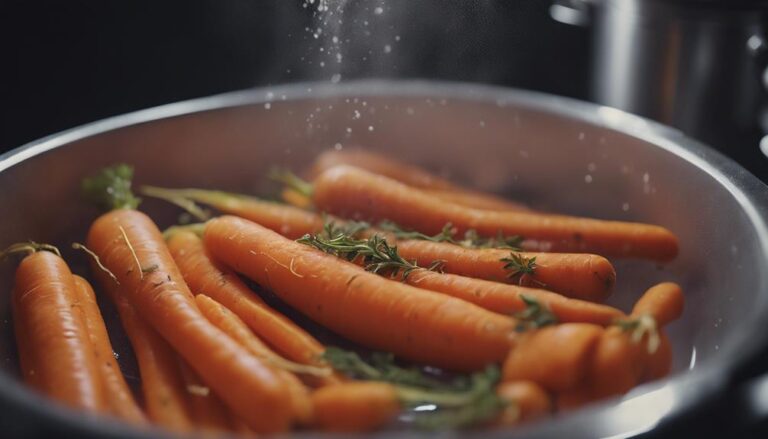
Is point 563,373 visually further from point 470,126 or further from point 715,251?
point 470,126

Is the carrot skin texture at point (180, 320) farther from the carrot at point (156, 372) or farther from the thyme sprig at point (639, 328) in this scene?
the thyme sprig at point (639, 328)

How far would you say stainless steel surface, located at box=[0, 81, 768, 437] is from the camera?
1088 millimetres

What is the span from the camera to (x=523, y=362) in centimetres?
86

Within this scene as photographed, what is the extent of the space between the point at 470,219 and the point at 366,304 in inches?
12.7

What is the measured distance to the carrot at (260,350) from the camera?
2.74ft

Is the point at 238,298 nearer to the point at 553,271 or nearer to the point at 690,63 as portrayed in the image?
the point at 553,271

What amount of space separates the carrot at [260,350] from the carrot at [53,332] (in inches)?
6.3

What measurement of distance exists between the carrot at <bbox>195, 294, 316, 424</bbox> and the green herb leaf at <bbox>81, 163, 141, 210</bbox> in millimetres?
297

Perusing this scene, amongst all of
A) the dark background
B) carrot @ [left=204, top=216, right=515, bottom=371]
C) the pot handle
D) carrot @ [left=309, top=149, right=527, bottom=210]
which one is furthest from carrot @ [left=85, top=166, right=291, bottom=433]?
the pot handle

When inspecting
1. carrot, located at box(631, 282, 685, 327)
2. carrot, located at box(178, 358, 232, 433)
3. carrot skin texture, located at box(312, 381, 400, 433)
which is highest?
carrot, located at box(631, 282, 685, 327)

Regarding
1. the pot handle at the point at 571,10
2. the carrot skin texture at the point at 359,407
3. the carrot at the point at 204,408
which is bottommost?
the carrot at the point at 204,408

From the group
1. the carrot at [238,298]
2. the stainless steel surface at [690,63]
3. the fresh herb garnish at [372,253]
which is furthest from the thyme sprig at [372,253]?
the stainless steel surface at [690,63]

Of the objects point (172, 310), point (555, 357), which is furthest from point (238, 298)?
point (555, 357)

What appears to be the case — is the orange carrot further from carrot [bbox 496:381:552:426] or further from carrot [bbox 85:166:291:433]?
carrot [bbox 85:166:291:433]
